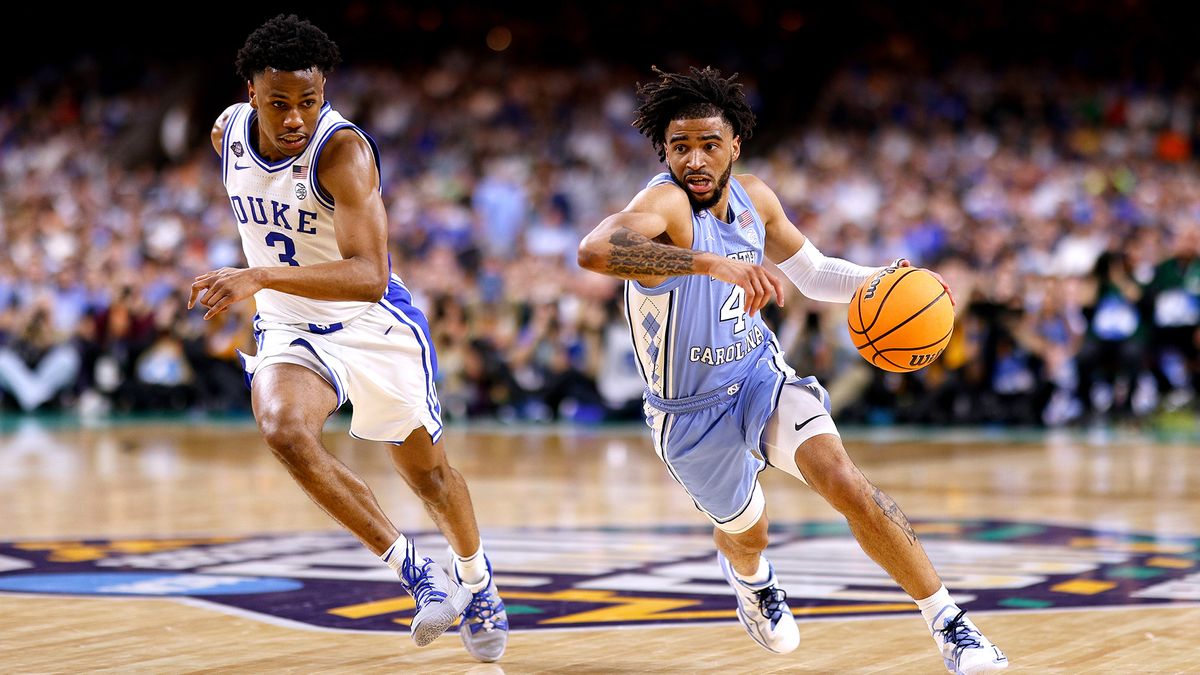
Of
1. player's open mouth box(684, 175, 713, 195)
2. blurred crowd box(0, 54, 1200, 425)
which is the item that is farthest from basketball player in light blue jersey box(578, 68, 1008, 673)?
blurred crowd box(0, 54, 1200, 425)

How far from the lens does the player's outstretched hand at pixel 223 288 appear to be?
459cm

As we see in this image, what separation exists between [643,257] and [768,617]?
1.34m

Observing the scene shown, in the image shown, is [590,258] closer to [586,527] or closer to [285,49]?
[285,49]

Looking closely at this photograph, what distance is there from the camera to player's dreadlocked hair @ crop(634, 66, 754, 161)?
17.2ft

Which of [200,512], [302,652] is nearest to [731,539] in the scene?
[302,652]

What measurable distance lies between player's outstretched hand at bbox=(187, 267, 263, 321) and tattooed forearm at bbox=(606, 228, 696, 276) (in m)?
1.06

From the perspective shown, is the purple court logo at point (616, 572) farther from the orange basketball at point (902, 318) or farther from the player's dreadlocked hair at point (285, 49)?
the player's dreadlocked hair at point (285, 49)

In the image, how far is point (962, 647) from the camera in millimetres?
4547

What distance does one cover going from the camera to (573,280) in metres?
16.9

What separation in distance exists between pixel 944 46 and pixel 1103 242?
20.9 ft

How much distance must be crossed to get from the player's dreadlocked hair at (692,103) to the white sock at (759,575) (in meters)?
1.44

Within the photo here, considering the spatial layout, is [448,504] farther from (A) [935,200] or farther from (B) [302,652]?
(A) [935,200]

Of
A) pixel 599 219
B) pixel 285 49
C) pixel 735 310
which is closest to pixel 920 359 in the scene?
Result: pixel 735 310

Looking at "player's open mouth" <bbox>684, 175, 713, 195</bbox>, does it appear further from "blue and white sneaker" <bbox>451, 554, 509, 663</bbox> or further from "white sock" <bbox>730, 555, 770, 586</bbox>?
"blue and white sneaker" <bbox>451, 554, 509, 663</bbox>
